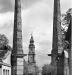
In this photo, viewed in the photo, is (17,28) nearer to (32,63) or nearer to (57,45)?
(57,45)

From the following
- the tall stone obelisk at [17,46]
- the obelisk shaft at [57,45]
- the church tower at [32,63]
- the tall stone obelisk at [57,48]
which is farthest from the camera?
the church tower at [32,63]

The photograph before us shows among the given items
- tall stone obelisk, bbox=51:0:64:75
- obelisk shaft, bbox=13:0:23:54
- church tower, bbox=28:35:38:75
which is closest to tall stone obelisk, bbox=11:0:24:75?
obelisk shaft, bbox=13:0:23:54

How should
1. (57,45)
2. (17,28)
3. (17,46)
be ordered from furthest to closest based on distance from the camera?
(57,45) < (17,28) < (17,46)

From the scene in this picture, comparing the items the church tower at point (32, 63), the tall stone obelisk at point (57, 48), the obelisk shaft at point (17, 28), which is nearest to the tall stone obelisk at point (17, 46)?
the obelisk shaft at point (17, 28)

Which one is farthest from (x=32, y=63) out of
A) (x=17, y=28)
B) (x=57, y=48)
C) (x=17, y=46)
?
(x=17, y=46)

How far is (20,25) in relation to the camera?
27469 millimetres

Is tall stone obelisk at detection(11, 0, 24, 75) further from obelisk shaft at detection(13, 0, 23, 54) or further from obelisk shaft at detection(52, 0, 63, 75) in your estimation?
obelisk shaft at detection(52, 0, 63, 75)

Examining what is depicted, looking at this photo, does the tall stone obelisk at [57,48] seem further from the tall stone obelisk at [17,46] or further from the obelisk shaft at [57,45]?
the tall stone obelisk at [17,46]

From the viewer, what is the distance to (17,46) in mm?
26609

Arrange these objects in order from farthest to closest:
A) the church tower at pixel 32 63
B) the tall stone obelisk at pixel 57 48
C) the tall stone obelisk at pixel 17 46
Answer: the church tower at pixel 32 63 → the tall stone obelisk at pixel 57 48 → the tall stone obelisk at pixel 17 46

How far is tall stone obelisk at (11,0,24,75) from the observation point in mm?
25719

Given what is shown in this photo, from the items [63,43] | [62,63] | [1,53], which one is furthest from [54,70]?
[1,53]

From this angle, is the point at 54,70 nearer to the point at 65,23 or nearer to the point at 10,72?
the point at 10,72

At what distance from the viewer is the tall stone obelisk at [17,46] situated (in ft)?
84.4
